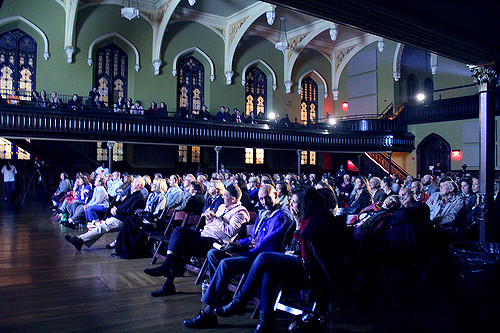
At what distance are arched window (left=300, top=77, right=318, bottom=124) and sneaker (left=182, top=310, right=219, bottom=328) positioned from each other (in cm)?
2177

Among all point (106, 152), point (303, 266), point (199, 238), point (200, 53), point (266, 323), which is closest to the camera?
point (266, 323)

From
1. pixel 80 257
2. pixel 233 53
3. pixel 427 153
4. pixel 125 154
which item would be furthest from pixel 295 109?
pixel 80 257

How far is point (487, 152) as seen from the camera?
5.26 meters

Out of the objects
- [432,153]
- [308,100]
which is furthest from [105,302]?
[308,100]

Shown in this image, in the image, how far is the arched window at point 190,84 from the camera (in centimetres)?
2061

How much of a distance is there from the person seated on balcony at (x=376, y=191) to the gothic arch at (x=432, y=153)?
15456mm

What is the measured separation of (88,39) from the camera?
17.7m

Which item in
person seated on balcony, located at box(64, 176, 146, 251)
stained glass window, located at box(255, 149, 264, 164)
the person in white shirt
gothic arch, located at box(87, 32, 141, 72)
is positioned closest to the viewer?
person seated on balcony, located at box(64, 176, 146, 251)

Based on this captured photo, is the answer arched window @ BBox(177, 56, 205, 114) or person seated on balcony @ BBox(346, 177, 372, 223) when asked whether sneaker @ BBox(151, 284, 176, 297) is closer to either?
person seated on balcony @ BBox(346, 177, 372, 223)

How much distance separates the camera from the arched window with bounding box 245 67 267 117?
22.7 m

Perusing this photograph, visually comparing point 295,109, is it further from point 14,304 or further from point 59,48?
point 14,304

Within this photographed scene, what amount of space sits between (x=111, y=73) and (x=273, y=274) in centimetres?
1766

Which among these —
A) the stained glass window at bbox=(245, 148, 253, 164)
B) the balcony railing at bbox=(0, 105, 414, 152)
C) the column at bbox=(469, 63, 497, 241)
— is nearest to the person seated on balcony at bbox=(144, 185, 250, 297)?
the column at bbox=(469, 63, 497, 241)

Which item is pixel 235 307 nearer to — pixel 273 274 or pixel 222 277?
pixel 222 277
